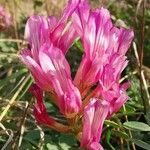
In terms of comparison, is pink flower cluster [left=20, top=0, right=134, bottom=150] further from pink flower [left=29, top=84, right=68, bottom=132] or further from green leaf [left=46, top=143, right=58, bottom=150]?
green leaf [left=46, top=143, right=58, bottom=150]

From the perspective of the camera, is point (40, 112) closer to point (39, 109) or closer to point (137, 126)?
point (39, 109)

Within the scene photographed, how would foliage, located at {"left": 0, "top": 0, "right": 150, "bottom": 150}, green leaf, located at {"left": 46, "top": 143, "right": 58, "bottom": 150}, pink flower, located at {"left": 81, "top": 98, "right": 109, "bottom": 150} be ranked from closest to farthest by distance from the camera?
pink flower, located at {"left": 81, "top": 98, "right": 109, "bottom": 150} < foliage, located at {"left": 0, "top": 0, "right": 150, "bottom": 150} < green leaf, located at {"left": 46, "top": 143, "right": 58, "bottom": 150}

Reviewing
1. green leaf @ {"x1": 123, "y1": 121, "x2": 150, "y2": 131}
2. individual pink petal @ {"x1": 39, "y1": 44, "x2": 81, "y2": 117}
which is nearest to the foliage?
green leaf @ {"x1": 123, "y1": 121, "x2": 150, "y2": 131}

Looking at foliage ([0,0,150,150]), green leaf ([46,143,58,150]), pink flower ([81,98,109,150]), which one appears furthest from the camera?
green leaf ([46,143,58,150])

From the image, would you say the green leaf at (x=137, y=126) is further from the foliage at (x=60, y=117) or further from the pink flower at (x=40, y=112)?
the pink flower at (x=40, y=112)

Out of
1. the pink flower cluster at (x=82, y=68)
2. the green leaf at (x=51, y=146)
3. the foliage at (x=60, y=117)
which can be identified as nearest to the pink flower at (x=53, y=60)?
the pink flower cluster at (x=82, y=68)
